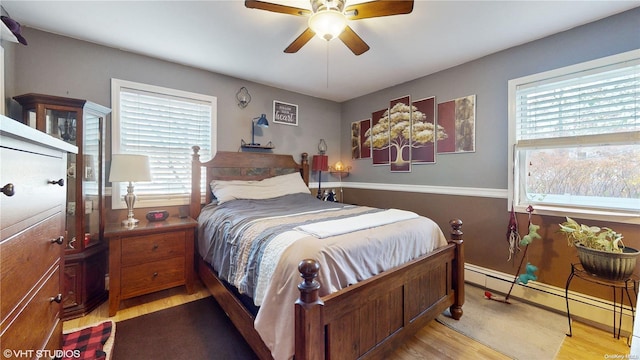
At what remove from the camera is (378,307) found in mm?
1475

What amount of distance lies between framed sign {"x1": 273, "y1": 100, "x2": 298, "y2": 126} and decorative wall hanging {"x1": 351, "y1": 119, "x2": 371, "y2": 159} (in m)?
1.02

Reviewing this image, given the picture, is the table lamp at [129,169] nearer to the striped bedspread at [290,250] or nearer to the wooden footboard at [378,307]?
the striped bedspread at [290,250]

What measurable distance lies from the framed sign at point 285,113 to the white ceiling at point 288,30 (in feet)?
2.16

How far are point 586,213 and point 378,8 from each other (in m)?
2.40

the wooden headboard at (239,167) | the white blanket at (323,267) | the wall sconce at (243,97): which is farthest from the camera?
the wall sconce at (243,97)

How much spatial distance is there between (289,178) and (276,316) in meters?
2.32

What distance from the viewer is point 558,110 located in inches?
91.4

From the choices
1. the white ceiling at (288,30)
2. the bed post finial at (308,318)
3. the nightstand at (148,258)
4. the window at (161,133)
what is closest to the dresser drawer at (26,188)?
the bed post finial at (308,318)

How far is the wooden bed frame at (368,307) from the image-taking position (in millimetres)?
1152

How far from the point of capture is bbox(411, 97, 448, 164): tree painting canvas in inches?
125

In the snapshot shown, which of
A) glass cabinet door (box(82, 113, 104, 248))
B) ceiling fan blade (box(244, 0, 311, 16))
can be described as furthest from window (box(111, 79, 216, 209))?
ceiling fan blade (box(244, 0, 311, 16))

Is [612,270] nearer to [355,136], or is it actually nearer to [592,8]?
[592,8]

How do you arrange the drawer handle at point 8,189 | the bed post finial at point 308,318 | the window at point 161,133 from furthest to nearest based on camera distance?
the window at point 161,133
the bed post finial at point 308,318
the drawer handle at point 8,189

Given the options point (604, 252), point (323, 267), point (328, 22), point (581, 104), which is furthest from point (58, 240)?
point (581, 104)
